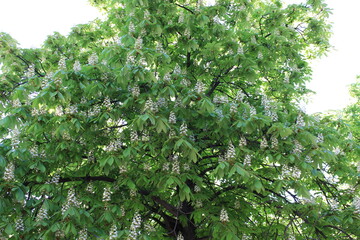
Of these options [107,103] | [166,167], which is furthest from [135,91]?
[166,167]

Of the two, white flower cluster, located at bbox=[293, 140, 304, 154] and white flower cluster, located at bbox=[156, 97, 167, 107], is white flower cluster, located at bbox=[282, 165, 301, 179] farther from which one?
Result: white flower cluster, located at bbox=[156, 97, 167, 107]

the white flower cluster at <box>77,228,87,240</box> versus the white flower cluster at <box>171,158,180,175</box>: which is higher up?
the white flower cluster at <box>171,158,180,175</box>

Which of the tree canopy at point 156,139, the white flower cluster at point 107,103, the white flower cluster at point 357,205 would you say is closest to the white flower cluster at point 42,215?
the tree canopy at point 156,139

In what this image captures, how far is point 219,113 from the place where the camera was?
491cm

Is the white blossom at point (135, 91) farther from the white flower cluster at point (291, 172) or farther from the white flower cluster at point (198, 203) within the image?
the white flower cluster at point (291, 172)

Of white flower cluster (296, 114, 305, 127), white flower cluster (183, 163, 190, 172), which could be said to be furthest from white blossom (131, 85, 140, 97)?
white flower cluster (296, 114, 305, 127)

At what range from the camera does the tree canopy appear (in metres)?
Answer: 4.36

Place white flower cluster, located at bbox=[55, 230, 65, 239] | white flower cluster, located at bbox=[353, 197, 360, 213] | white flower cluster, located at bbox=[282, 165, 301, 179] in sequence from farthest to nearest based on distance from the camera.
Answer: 1. white flower cluster, located at bbox=[353, 197, 360, 213]
2. white flower cluster, located at bbox=[282, 165, 301, 179]
3. white flower cluster, located at bbox=[55, 230, 65, 239]

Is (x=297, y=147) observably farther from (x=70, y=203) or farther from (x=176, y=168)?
(x=70, y=203)

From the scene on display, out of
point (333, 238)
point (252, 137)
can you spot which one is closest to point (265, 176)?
point (252, 137)

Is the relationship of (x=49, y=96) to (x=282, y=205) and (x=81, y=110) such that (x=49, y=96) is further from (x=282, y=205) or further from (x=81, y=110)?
(x=282, y=205)

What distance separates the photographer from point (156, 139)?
5.15m

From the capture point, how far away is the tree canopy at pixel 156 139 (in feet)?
14.3

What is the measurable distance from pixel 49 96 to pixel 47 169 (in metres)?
1.23
